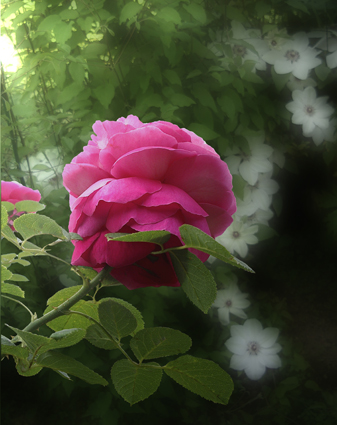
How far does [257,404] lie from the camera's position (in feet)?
2.44

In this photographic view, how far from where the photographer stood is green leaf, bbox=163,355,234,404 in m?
Result: 0.14

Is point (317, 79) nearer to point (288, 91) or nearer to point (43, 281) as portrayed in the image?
point (288, 91)

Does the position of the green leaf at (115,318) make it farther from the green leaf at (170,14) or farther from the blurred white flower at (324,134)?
the blurred white flower at (324,134)

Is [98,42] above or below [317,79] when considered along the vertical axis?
above

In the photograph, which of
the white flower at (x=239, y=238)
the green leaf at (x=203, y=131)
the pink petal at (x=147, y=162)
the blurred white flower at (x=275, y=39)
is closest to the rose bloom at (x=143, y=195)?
the pink petal at (x=147, y=162)

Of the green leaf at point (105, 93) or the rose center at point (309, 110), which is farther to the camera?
the rose center at point (309, 110)

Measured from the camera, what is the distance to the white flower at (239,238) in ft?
2.38

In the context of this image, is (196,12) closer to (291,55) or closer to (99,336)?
(291,55)

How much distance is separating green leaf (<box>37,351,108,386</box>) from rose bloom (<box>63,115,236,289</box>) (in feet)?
0.10

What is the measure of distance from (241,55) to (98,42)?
0.27 meters

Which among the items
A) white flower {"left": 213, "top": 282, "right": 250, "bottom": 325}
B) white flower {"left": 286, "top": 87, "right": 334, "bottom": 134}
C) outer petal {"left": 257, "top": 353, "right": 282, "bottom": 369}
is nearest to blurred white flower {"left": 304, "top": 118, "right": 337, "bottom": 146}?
white flower {"left": 286, "top": 87, "right": 334, "bottom": 134}

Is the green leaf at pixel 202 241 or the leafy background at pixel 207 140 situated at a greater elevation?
the green leaf at pixel 202 241

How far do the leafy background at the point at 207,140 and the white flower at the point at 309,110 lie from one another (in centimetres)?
2

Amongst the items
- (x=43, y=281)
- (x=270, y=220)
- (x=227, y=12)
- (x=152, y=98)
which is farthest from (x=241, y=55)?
(x=43, y=281)
